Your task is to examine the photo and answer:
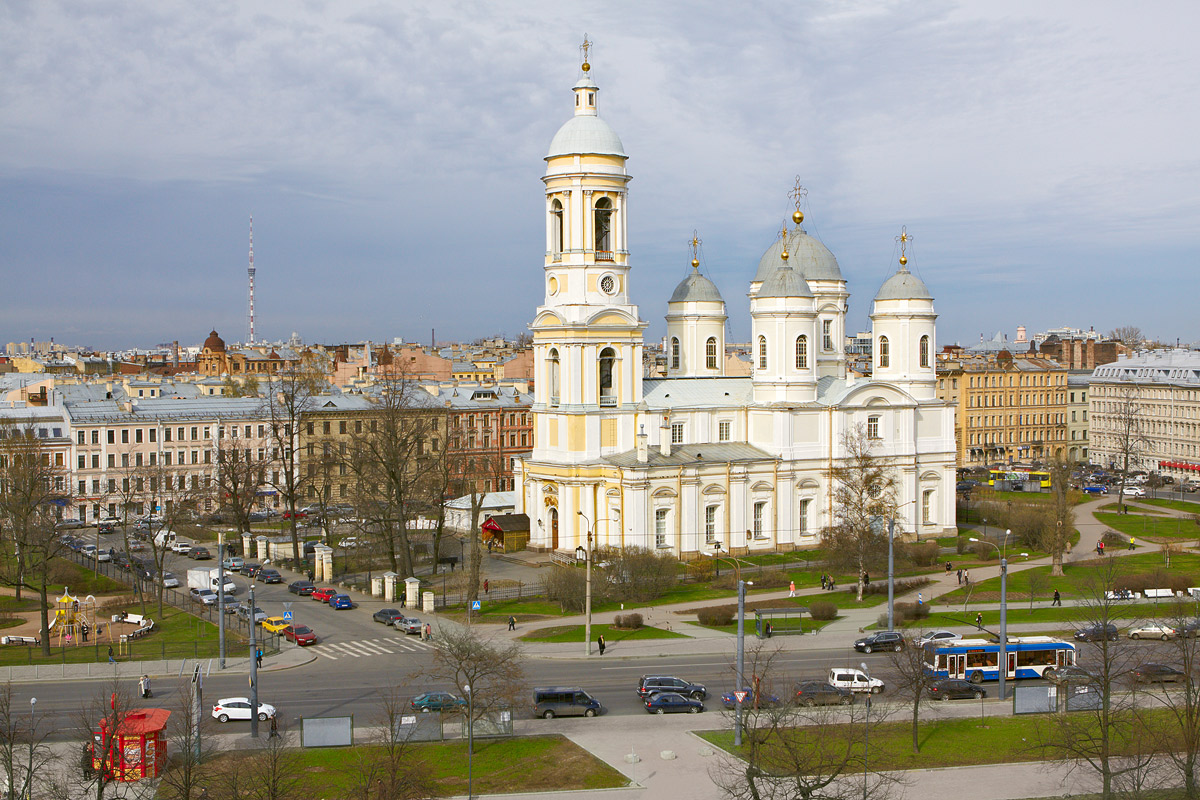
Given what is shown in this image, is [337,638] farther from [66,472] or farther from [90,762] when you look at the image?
[66,472]

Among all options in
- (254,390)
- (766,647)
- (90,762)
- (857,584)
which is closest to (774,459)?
(857,584)

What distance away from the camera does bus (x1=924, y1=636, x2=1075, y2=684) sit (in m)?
46.0

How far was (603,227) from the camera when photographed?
2916 inches

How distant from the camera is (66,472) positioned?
89.7 m

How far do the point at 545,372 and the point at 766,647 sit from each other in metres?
27.2

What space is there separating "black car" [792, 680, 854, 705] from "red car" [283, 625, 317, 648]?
70.7ft

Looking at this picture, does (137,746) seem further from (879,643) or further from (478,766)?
(879,643)

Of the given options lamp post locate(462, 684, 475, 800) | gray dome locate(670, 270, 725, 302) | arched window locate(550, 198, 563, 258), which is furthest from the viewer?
gray dome locate(670, 270, 725, 302)

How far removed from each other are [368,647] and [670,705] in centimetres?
1588

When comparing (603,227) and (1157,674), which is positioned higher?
(603,227)

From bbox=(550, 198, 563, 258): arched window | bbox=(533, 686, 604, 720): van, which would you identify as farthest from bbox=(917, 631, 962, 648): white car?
bbox=(550, 198, 563, 258): arched window

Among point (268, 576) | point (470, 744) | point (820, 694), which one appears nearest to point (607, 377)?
point (268, 576)

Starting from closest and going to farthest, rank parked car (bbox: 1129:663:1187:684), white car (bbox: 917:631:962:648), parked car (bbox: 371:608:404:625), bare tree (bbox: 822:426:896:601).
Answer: parked car (bbox: 1129:663:1187:684)
white car (bbox: 917:631:962:648)
parked car (bbox: 371:608:404:625)
bare tree (bbox: 822:426:896:601)

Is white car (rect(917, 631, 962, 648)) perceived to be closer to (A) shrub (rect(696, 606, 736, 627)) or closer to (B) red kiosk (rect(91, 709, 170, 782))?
(A) shrub (rect(696, 606, 736, 627))
